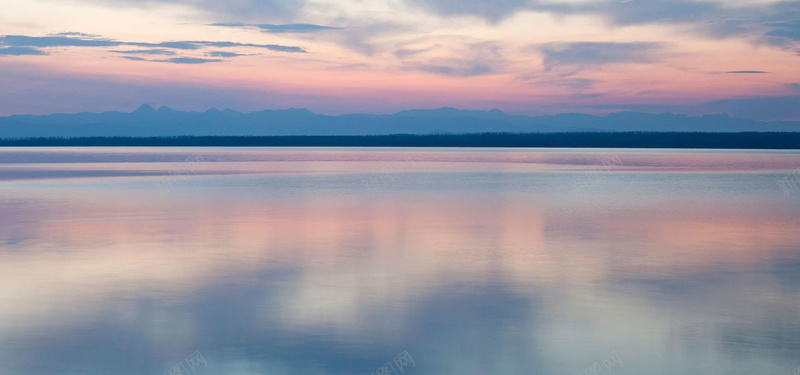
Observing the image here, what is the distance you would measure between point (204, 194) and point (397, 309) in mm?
15240

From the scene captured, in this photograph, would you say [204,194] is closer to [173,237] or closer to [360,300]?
[173,237]

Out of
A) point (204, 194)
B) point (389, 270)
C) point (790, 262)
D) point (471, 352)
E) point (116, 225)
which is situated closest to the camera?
point (471, 352)

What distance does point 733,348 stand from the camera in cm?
629

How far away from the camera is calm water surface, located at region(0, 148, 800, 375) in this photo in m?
6.09

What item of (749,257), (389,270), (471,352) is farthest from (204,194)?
(471,352)

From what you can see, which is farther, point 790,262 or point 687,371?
point 790,262

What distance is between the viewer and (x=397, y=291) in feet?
27.5

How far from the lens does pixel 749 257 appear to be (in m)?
10.9

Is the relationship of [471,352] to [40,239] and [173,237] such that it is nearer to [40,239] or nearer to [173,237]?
[173,237]

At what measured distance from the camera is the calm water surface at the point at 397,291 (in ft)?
20.0

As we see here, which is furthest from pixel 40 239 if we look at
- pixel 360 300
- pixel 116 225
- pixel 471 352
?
pixel 471 352

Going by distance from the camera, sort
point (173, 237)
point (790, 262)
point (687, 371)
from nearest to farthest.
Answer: point (687, 371)
point (790, 262)
point (173, 237)

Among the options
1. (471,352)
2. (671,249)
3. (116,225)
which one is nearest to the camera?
(471,352)

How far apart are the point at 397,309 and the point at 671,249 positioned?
5508mm
